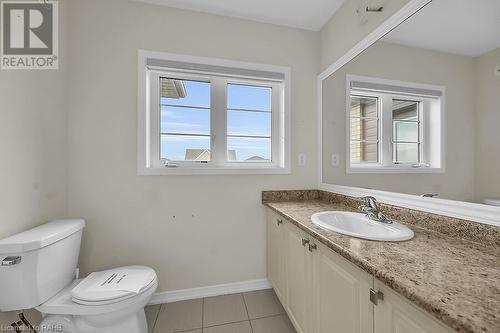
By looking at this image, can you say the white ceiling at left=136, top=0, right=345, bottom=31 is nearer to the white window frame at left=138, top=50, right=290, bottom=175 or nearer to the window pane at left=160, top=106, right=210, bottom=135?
the white window frame at left=138, top=50, right=290, bottom=175

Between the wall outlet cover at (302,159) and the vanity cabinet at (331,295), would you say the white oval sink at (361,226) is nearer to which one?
the vanity cabinet at (331,295)

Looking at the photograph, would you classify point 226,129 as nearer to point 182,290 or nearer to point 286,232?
point 286,232

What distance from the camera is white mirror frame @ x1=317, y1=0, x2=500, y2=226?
2.81ft

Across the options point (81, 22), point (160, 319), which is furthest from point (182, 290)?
point (81, 22)

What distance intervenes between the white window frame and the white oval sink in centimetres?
69

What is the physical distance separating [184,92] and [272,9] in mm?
1042

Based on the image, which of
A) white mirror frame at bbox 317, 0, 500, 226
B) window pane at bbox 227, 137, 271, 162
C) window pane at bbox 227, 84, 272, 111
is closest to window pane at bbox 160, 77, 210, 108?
window pane at bbox 227, 84, 272, 111

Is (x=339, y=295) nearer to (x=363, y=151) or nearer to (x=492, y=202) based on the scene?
(x=492, y=202)

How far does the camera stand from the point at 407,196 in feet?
3.82

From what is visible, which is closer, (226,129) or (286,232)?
(286,232)

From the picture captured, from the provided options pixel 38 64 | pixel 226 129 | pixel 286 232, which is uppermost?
pixel 38 64

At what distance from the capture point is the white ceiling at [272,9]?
1.64 m

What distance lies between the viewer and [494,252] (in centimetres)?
76

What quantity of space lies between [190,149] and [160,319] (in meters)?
1.33
